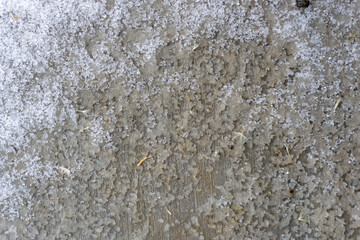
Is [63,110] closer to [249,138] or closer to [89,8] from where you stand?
[89,8]

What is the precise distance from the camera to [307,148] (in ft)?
3.28

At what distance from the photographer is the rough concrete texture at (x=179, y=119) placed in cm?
100

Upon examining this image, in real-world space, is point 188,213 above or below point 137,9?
below

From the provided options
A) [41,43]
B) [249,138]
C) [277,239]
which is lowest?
[277,239]

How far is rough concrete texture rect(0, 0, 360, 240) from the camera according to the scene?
997mm

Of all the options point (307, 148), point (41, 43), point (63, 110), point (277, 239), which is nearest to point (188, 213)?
point (277, 239)

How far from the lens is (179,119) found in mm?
1030

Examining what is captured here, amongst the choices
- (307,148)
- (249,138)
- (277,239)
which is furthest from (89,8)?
(277,239)

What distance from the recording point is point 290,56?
1023 millimetres

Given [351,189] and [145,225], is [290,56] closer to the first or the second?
[351,189]

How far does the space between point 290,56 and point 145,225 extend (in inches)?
32.8

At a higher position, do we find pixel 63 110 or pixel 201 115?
pixel 63 110

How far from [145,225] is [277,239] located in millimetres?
483

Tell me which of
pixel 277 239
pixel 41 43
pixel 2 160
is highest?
pixel 41 43
